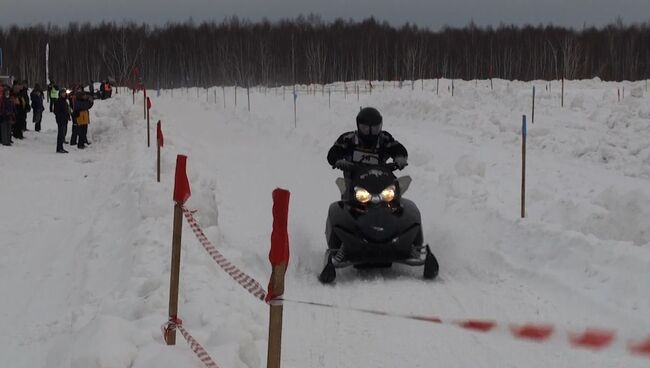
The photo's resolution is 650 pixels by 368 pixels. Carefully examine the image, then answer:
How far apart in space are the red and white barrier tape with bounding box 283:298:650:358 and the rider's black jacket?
237cm

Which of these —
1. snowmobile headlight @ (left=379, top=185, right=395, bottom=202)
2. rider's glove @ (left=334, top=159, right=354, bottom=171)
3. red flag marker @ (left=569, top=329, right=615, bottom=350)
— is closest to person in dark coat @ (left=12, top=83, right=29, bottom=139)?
rider's glove @ (left=334, top=159, right=354, bottom=171)

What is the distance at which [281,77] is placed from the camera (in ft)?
251

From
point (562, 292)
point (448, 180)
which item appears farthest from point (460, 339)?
point (448, 180)

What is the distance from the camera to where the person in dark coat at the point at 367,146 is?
26.6 ft

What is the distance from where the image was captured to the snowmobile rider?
809 cm

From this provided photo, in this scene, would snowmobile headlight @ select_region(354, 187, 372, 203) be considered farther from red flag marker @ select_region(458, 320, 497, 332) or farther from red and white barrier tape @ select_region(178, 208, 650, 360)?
red flag marker @ select_region(458, 320, 497, 332)

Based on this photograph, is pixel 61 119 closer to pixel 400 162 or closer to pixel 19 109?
pixel 19 109

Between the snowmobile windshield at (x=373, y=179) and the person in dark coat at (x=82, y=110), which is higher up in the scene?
the person in dark coat at (x=82, y=110)

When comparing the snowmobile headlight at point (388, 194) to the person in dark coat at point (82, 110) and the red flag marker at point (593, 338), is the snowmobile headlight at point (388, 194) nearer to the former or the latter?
the red flag marker at point (593, 338)

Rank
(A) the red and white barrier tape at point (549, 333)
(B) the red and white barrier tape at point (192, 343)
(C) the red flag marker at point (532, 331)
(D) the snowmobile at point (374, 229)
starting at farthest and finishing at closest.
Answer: (D) the snowmobile at point (374, 229), (C) the red flag marker at point (532, 331), (A) the red and white barrier tape at point (549, 333), (B) the red and white barrier tape at point (192, 343)

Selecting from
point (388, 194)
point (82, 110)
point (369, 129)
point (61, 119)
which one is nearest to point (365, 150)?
point (369, 129)

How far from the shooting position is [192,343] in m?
4.46

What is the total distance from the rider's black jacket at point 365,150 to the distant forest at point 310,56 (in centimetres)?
6666

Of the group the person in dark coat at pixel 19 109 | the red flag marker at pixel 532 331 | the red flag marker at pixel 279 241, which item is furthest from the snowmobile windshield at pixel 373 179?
the person in dark coat at pixel 19 109
